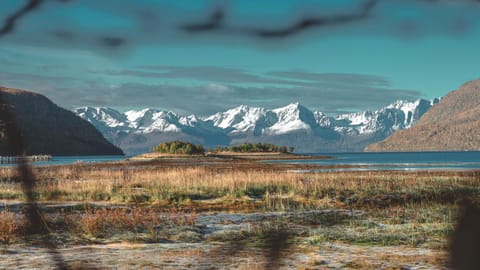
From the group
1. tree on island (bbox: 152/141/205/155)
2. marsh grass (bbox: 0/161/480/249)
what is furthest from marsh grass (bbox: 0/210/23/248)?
tree on island (bbox: 152/141/205/155)

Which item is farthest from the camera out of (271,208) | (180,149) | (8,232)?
(180,149)

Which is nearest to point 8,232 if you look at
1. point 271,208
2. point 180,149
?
point 271,208

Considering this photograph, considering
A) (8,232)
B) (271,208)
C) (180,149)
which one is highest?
(180,149)

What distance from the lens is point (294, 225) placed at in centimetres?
2244

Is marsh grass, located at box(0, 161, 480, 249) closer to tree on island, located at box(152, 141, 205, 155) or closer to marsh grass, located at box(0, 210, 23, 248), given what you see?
marsh grass, located at box(0, 210, 23, 248)

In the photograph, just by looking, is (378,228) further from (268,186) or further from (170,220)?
(268,186)

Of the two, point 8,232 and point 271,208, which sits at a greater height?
point 8,232

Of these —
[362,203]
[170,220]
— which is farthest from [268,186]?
[170,220]

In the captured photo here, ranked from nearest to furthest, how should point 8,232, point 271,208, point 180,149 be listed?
point 8,232, point 271,208, point 180,149

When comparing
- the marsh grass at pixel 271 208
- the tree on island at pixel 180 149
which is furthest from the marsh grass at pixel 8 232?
the tree on island at pixel 180 149

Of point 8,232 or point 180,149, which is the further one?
point 180,149

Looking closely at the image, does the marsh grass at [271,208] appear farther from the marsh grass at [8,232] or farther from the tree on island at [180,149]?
the tree on island at [180,149]

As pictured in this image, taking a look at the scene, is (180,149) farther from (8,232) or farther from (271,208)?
(8,232)

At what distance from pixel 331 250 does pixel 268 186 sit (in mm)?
27120
